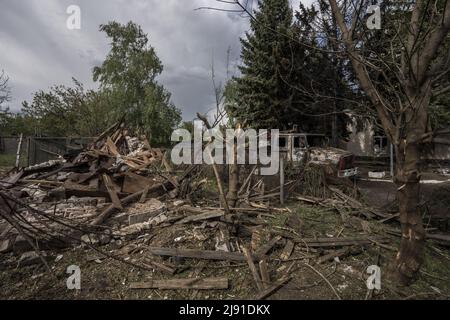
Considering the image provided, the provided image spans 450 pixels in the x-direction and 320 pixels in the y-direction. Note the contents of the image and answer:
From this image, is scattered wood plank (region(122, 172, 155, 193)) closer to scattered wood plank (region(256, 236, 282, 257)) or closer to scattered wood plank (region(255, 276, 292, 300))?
scattered wood plank (region(256, 236, 282, 257))

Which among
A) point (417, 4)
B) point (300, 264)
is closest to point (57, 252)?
point (300, 264)

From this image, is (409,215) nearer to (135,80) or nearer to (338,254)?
(338,254)

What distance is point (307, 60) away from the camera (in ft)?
52.0

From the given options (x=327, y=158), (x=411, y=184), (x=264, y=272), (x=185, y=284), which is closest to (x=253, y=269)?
(x=264, y=272)

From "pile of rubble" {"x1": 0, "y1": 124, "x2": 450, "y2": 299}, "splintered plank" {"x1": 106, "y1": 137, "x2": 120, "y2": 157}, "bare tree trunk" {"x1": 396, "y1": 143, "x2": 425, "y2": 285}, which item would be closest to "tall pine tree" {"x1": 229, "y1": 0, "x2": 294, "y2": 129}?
→ "splintered plank" {"x1": 106, "y1": 137, "x2": 120, "y2": 157}

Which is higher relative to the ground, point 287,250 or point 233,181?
point 233,181

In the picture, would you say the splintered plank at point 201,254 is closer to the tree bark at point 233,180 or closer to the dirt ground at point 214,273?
the dirt ground at point 214,273

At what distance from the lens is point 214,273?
3871 millimetres

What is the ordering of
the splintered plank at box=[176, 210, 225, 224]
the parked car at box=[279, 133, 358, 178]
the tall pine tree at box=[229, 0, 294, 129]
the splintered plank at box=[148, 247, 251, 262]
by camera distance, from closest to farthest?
the splintered plank at box=[148, 247, 251, 262], the splintered plank at box=[176, 210, 225, 224], the parked car at box=[279, 133, 358, 178], the tall pine tree at box=[229, 0, 294, 129]

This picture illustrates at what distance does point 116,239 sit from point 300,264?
2996 millimetres

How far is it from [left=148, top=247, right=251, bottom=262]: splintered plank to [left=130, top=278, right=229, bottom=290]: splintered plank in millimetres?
450

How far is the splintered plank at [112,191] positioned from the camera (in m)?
5.91

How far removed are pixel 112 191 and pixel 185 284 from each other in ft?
11.4

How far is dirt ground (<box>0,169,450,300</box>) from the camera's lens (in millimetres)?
3480
